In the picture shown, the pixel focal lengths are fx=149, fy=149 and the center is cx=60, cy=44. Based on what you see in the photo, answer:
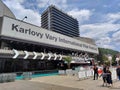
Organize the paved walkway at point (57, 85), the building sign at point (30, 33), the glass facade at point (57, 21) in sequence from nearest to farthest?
the paved walkway at point (57, 85)
the building sign at point (30, 33)
the glass facade at point (57, 21)

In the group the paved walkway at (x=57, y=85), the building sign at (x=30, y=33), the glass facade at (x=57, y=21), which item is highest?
the glass facade at (x=57, y=21)

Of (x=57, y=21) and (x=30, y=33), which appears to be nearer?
(x=30, y=33)

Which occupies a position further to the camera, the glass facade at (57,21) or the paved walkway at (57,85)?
the glass facade at (57,21)

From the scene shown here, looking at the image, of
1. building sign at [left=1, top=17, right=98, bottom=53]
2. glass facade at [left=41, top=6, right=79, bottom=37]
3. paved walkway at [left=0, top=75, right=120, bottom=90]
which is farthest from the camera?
glass facade at [left=41, top=6, right=79, bottom=37]

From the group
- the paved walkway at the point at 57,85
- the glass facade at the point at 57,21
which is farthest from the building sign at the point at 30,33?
the glass facade at the point at 57,21

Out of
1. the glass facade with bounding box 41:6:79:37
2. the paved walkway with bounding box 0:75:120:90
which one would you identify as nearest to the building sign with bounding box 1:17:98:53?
the paved walkway with bounding box 0:75:120:90

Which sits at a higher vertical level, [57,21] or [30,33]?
[57,21]

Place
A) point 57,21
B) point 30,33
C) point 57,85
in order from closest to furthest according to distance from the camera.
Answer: point 57,85
point 30,33
point 57,21

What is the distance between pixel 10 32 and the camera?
30625mm

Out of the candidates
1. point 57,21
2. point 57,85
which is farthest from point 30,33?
point 57,21

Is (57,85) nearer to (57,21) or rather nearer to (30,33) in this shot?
(30,33)

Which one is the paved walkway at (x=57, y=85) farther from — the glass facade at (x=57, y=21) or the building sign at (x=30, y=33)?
the glass facade at (x=57, y=21)

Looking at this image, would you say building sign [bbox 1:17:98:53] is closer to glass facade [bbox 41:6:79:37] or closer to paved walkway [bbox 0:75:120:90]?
paved walkway [bbox 0:75:120:90]

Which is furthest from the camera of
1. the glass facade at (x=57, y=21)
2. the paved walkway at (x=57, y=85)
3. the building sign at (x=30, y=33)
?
the glass facade at (x=57, y=21)
